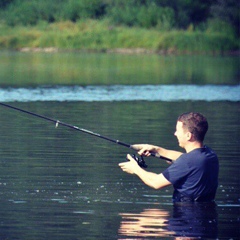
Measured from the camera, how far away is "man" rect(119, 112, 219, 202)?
9.05 m

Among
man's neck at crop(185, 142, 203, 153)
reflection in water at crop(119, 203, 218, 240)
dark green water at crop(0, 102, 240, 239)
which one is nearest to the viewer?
reflection in water at crop(119, 203, 218, 240)

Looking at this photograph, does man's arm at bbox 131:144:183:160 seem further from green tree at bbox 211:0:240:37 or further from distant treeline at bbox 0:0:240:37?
distant treeline at bbox 0:0:240:37

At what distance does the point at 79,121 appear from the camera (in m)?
18.0

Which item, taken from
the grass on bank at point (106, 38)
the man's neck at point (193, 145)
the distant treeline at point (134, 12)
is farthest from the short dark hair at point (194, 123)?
the distant treeline at point (134, 12)

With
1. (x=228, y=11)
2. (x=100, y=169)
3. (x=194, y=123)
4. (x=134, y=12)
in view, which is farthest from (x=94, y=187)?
(x=134, y=12)

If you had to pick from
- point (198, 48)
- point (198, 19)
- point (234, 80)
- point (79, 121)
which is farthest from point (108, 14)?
point (79, 121)

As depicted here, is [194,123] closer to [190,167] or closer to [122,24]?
[190,167]

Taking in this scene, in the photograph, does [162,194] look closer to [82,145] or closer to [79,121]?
[82,145]

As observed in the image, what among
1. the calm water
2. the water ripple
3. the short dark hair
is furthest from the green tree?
the short dark hair

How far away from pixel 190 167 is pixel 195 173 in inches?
3.1

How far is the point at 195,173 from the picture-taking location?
9.21m

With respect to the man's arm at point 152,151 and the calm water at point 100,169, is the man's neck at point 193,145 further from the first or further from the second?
the calm water at point 100,169

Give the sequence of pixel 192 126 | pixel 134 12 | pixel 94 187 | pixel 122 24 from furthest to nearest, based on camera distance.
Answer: pixel 134 12
pixel 122 24
pixel 94 187
pixel 192 126

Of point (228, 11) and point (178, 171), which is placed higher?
point (228, 11)
